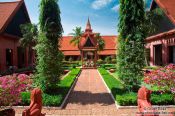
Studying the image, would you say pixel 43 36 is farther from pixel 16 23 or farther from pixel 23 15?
pixel 23 15

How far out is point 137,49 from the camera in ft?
41.4

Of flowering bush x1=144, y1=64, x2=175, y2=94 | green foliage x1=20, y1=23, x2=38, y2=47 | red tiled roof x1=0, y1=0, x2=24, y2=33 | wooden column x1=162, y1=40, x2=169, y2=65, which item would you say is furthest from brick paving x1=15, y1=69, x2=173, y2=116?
green foliage x1=20, y1=23, x2=38, y2=47

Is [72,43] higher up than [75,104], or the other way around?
[72,43]

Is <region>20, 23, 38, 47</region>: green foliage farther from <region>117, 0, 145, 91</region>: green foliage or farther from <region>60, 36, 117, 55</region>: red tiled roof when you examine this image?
<region>60, 36, 117, 55</region>: red tiled roof

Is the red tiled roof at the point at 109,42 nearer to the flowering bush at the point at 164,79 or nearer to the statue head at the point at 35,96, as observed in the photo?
the flowering bush at the point at 164,79

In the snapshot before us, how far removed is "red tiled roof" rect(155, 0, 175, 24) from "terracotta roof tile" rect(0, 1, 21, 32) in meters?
18.2

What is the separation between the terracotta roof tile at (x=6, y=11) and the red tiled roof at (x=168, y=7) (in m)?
18.2

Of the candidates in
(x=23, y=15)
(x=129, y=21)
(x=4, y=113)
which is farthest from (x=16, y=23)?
(x=4, y=113)

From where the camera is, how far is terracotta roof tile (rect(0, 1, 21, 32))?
84.2 ft

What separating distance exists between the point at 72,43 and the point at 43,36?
44238 mm

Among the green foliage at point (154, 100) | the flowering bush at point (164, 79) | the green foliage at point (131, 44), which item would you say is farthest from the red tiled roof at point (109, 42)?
the flowering bush at point (164, 79)

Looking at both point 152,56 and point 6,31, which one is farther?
point 152,56

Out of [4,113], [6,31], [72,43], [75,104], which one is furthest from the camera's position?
[72,43]

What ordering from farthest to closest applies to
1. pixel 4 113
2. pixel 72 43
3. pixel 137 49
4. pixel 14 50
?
pixel 72 43, pixel 14 50, pixel 137 49, pixel 4 113
